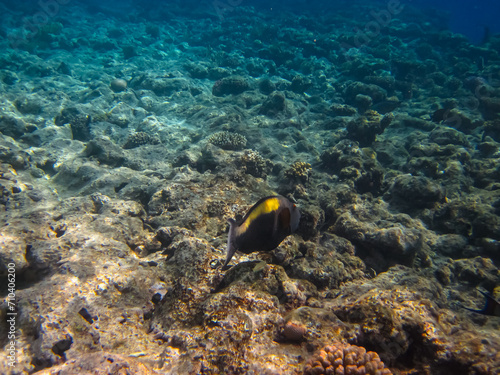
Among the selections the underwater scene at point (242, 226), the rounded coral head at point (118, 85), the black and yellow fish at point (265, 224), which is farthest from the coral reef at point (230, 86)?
the black and yellow fish at point (265, 224)

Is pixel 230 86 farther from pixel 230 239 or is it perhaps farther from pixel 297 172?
pixel 230 239

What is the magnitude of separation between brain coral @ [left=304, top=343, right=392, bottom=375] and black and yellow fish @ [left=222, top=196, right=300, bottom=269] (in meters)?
0.94

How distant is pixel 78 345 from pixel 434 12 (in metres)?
49.9

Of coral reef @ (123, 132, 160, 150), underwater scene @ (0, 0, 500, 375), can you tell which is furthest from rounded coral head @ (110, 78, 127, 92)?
coral reef @ (123, 132, 160, 150)

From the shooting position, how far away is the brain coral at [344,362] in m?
1.84

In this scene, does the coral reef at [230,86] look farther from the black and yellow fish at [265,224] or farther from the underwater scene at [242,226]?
the black and yellow fish at [265,224]

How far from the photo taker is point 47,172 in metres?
6.59

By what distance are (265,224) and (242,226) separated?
18 centimetres

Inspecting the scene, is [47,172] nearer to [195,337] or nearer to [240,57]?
[195,337]

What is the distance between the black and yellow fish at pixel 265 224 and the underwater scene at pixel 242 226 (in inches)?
0.5

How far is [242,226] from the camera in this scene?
1951 mm

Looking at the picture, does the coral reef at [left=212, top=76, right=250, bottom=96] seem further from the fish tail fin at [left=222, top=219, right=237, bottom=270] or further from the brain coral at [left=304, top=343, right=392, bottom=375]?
the brain coral at [left=304, top=343, right=392, bottom=375]

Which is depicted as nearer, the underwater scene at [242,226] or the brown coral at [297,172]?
the underwater scene at [242,226]

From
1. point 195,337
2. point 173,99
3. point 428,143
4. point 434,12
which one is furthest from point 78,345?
point 434,12
